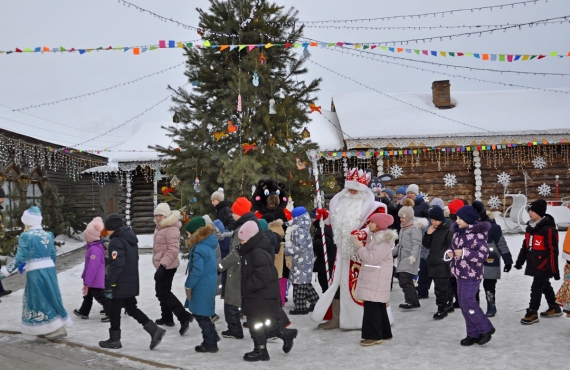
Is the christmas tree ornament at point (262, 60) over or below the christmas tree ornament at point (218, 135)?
over

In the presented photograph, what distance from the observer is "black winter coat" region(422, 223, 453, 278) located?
8.08m

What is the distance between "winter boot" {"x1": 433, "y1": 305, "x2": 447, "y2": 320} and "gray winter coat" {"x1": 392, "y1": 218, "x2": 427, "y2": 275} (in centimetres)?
70

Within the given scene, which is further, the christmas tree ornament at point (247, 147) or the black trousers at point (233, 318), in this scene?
the christmas tree ornament at point (247, 147)

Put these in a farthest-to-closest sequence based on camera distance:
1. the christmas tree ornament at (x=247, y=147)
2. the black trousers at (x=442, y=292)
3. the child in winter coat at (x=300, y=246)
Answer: the christmas tree ornament at (x=247, y=147) → the child in winter coat at (x=300, y=246) → the black trousers at (x=442, y=292)

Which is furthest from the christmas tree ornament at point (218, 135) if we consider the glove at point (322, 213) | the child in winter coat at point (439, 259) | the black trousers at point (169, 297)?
the child in winter coat at point (439, 259)

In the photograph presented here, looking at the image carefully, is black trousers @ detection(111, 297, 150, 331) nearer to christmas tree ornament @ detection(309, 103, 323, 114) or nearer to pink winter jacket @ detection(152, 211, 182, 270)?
pink winter jacket @ detection(152, 211, 182, 270)

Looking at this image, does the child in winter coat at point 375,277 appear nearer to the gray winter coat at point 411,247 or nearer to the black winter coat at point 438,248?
the black winter coat at point 438,248

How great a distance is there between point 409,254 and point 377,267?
235 cm

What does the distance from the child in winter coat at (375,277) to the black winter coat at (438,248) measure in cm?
187

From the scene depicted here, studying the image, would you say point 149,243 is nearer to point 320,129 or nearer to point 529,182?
point 320,129

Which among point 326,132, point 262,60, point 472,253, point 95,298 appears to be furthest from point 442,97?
point 95,298

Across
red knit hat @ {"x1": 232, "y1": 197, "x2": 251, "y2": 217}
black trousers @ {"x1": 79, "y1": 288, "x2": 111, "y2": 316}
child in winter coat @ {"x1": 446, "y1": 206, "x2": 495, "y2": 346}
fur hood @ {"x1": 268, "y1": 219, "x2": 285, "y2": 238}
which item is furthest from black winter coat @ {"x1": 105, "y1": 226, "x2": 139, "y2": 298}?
child in winter coat @ {"x1": 446, "y1": 206, "x2": 495, "y2": 346}

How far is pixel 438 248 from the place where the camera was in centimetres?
815

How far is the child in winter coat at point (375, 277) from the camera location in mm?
6438
